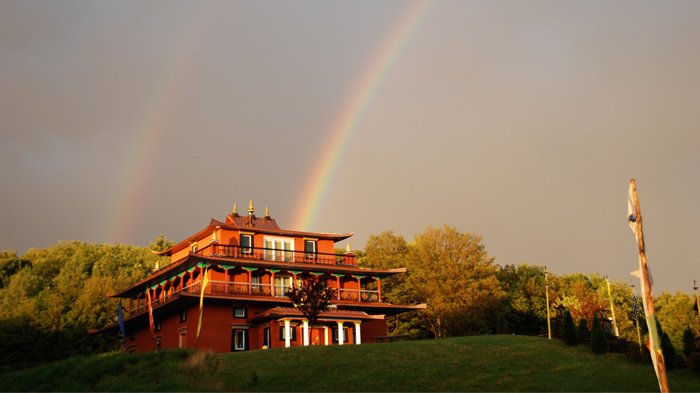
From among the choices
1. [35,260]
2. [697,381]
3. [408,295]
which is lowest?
[697,381]

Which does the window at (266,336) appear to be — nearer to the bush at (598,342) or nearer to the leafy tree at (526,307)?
the bush at (598,342)

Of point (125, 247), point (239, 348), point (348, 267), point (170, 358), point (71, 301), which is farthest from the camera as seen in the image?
point (125, 247)

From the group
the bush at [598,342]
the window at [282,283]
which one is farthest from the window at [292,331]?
the bush at [598,342]

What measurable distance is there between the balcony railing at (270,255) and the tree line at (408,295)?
14.0m

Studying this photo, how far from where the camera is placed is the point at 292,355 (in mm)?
36562

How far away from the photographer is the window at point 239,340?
57.5m

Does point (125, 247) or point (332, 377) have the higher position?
point (125, 247)

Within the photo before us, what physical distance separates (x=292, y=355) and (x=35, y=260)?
6873cm

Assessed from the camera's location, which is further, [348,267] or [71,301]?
[71,301]

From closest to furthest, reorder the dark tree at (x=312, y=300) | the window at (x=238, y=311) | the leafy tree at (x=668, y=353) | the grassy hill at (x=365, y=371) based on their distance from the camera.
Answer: the grassy hill at (x=365, y=371), the leafy tree at (x=668, y=353), the dark tree at (x=312, y=300), the window at (x=238, y=311)

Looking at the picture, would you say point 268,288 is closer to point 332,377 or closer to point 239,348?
point 239,348

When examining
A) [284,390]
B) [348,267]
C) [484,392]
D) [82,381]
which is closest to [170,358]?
[82,381]

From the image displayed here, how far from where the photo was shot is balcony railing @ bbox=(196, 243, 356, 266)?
2402 inches

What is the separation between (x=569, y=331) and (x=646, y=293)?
67.2 feet
